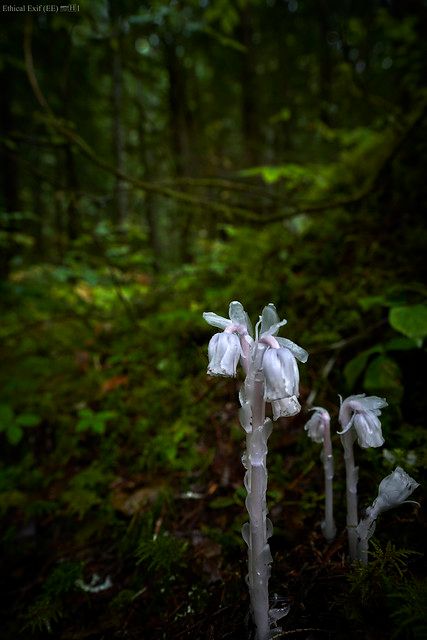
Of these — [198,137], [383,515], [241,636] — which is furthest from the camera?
[198,137]

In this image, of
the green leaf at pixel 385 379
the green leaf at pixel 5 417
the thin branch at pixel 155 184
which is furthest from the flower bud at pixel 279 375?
the thin branch at pixel 155 184

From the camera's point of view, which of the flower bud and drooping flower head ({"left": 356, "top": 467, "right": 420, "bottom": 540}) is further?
drooping flower head ({"left": 356, "top": 467, "right": 420, "bottom": 540})

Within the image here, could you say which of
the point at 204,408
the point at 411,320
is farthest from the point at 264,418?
the point at 204,408

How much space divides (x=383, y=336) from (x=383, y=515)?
0.97 m

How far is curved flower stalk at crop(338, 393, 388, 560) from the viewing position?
3.30 ft

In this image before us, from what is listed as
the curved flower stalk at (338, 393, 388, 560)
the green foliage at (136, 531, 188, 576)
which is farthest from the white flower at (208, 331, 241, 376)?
the green foliage at (136, 531, 188, 576)

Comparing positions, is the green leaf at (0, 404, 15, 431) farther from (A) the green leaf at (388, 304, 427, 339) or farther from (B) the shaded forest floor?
(A) the green leaf at (388, 304, 427, 339)

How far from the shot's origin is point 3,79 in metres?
7.17

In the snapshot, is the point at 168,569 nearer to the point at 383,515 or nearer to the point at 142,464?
the point at 142,464

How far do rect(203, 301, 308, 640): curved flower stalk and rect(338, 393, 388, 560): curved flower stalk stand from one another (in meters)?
0.21

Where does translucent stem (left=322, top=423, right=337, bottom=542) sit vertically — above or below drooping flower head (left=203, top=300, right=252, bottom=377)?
below

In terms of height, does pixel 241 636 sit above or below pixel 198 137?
below

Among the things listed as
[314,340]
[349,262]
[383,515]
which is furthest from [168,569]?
[349,262]

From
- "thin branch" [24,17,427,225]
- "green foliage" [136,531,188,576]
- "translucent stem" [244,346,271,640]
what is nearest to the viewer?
"translucent stem" [244,346,271,640]
